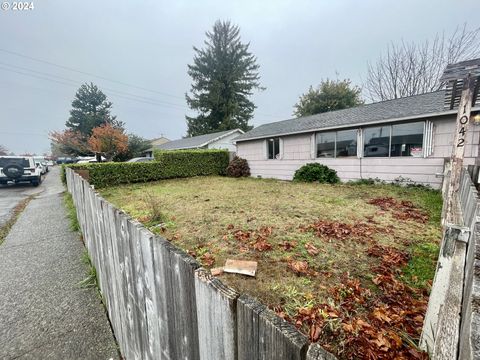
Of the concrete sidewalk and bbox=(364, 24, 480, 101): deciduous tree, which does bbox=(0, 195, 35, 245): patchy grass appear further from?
bbox=(364, 24, 480, 101): deciduous tree

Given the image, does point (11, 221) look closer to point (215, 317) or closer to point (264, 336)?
point (215, 317)

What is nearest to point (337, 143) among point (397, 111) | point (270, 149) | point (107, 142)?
point (397, 111)

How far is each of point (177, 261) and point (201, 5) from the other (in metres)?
35.7

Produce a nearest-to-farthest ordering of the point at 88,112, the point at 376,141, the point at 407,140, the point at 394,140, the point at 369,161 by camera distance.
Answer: the point at 407,140, the point at 394,140, the point at 376,141, the point at 369,161, the point at 88,112

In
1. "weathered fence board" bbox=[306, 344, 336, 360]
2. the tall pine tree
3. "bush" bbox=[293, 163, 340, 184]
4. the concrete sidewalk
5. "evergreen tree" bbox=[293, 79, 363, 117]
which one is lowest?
the concrete sidewalk

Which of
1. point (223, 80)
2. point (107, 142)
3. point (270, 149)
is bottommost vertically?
point (270, 149)

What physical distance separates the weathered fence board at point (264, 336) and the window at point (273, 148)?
42.9 feet

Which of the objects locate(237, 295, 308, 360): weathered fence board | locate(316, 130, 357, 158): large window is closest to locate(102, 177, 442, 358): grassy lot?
locate(237, 295, 308, 360): weathered fence board

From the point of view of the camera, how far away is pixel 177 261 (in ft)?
3.03

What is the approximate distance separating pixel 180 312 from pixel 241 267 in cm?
220

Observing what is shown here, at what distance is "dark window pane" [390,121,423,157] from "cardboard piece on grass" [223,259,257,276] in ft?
28.2

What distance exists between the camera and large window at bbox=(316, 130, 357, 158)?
1024cm

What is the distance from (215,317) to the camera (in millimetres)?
755

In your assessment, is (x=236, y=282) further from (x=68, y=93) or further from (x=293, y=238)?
(x=68, y=93)
